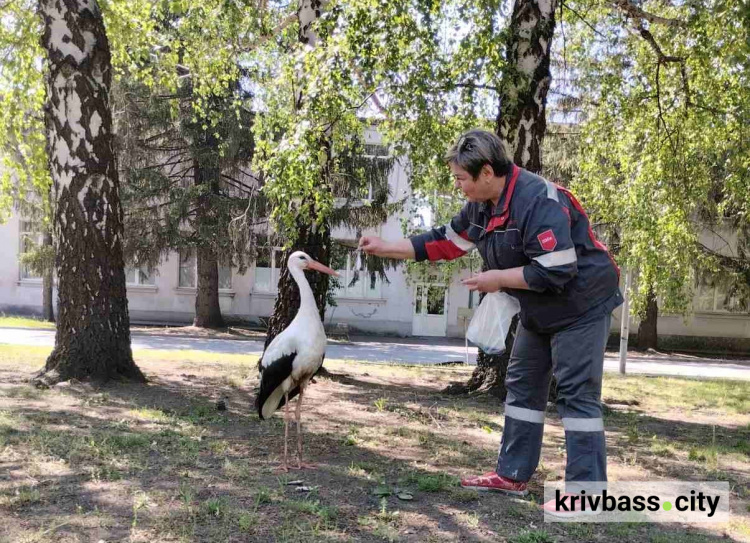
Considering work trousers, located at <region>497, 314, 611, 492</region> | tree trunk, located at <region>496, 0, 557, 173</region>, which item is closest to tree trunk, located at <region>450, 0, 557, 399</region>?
tree trunk, located at <region>496, 0, 557, 173</region>

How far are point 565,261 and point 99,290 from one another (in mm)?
5710

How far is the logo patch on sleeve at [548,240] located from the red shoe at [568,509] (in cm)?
145

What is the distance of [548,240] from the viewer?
11.5 ft

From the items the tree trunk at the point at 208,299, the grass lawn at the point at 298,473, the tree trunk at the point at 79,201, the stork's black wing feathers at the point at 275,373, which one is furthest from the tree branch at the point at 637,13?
the tree trunk at the point at 208,299

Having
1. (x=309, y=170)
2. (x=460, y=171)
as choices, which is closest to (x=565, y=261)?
(x=460, y=171)

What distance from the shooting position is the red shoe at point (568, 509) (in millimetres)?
3660

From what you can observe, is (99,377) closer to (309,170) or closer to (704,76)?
(309,170)

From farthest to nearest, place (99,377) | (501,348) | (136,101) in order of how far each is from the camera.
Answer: (136,101), (99,377), (501,348)

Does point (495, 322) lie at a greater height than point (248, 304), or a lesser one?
greater

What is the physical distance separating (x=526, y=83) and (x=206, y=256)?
1748cm

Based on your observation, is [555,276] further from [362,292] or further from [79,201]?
[362,292]

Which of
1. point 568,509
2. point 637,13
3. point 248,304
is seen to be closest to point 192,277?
point 248,304

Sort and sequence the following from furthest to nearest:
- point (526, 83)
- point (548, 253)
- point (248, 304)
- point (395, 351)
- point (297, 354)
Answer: point (248, 304)
point (395, 351)
point (526, 83)
point (297, 354)
point (548, 253)

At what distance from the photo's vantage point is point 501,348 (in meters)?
4.09
